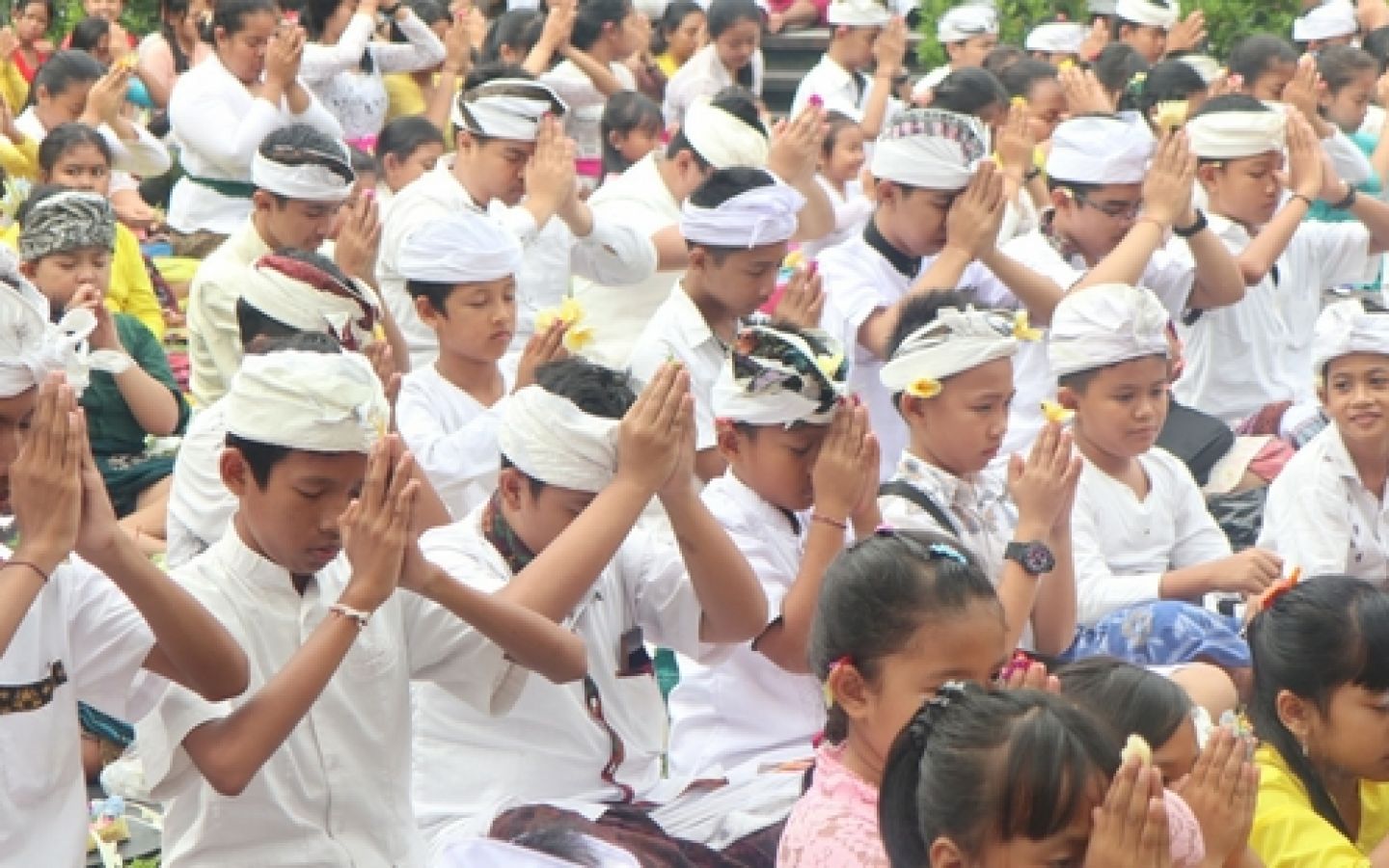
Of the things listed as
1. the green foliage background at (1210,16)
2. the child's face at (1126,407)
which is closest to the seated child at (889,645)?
the child's face at (1126,407)

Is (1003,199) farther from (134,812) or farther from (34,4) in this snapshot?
(34,4)

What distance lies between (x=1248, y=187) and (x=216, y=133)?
3715 millimetres

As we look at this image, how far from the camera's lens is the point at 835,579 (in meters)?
3.32

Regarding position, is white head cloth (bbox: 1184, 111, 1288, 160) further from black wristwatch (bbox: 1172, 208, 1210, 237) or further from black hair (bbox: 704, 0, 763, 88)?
black hair (bbox: 704, 0, 763, 88)

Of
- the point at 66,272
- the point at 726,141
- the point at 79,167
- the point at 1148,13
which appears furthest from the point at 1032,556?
the point at 1148,13

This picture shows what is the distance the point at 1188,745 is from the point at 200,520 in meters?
2.29

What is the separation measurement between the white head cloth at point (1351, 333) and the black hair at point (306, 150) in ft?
8.78

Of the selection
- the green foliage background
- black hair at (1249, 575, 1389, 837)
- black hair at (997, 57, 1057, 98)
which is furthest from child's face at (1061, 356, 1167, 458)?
the green foliage background

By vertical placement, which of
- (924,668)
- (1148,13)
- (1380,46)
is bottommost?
(1148,13)

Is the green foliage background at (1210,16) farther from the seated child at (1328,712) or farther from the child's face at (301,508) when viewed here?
the child's face at (301,508)

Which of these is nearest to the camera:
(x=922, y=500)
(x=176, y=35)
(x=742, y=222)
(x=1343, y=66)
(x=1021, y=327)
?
(x=922, y=500)

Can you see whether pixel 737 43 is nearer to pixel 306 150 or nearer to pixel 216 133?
pixel 216 133

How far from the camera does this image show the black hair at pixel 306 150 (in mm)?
6125

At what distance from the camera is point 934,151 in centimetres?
600
